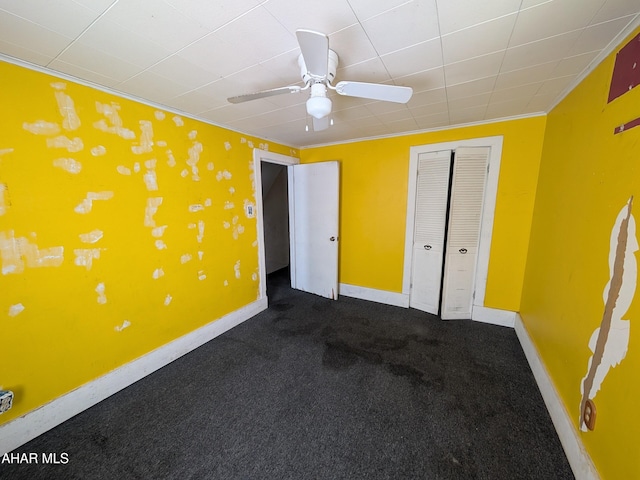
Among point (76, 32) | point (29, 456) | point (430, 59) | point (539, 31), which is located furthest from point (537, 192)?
point (29, 456)

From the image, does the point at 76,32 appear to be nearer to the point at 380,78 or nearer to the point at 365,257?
the point at 380,78

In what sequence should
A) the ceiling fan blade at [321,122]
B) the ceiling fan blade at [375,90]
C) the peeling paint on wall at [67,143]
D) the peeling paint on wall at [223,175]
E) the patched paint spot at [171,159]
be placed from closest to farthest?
the ceiling fan blade at [375,90] → the peeling paint on wall at [67,143] → the ceiling fan blade at [321,122] → the patched paint spot at [171,159] → the peeling paint on wall at [223,175]

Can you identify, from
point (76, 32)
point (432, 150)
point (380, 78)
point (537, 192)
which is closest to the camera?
point (76, 32)

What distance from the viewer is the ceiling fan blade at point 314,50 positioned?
2.74 ft

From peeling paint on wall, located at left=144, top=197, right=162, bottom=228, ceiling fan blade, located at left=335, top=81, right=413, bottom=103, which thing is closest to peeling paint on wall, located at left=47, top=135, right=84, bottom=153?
peeling paint on wall, located at left=144, top=197, right=162, bottom=228

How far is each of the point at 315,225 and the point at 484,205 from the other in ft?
6.68

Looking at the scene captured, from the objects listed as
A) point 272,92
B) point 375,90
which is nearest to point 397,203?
point 375,90

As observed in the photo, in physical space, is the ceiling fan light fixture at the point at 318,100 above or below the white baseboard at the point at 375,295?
above

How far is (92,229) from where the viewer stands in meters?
1.59

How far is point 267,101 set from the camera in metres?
1.78

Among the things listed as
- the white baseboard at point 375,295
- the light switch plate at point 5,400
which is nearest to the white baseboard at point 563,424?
the white baseboard at point 375,295

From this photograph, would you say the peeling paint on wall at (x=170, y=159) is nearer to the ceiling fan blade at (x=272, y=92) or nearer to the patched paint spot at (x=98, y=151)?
the patched paint spot at (x=98, y=151)

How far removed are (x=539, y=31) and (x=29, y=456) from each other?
3.51 metres

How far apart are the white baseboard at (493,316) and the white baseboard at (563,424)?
56 cm
